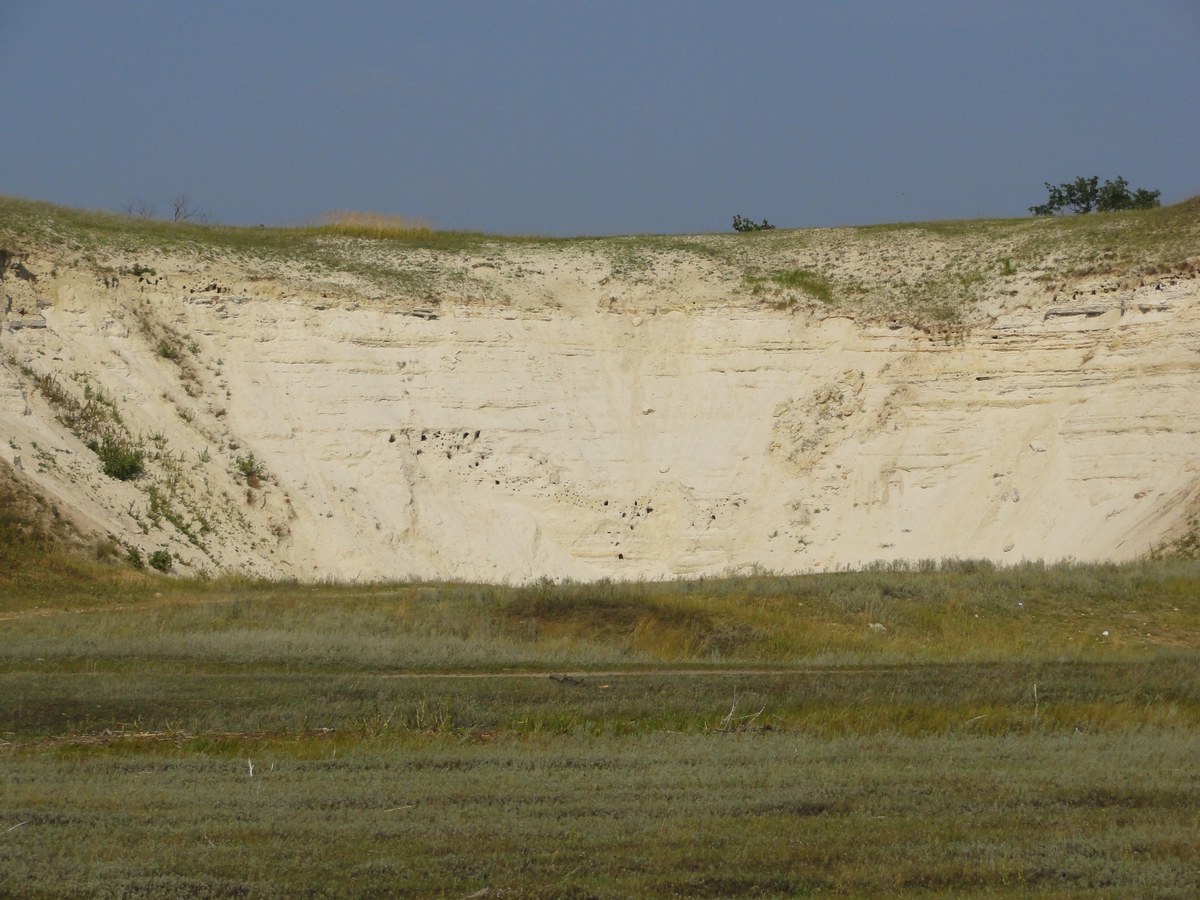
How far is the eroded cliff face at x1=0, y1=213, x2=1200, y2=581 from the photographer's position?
33.0 metres

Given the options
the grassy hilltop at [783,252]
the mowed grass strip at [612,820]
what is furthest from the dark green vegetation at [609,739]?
the grassy hilltop at [783,252]

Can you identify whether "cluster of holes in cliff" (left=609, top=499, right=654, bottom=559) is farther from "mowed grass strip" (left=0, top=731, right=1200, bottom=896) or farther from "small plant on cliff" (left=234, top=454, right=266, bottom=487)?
"mowed grass strip" (left=0, top=731, right=1200, bottom=896)

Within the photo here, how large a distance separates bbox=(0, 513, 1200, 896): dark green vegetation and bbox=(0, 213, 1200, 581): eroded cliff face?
25.7ft

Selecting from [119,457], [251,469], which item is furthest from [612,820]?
[251,469]

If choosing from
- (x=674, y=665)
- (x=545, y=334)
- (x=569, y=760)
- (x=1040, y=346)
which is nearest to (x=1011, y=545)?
(x=1040, y=346)

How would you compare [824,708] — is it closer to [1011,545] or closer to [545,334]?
[1011,545]

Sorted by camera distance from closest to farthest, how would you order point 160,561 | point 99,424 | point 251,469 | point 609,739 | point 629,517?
1. point 609,739
2. point 160,561
3. point 99,424
4. point 251,469
5. point 629,517

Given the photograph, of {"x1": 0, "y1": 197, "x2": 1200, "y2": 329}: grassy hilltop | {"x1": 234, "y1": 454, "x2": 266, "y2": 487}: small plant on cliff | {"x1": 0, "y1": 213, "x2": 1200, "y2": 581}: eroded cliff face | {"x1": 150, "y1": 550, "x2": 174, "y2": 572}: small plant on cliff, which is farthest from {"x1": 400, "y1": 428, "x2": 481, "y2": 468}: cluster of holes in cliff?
{"x1": 150, "y1": 550, "x2": 174, "y2": 572}: small plant on cliff

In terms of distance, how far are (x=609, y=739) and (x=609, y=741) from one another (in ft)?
0.38

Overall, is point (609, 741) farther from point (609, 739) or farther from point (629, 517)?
point (629, 517)

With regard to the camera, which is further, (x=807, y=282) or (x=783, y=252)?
(x=783, y=252)

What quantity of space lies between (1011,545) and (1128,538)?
9.20 ft

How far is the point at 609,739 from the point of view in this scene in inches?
563

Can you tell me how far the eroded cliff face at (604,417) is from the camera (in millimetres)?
33031
